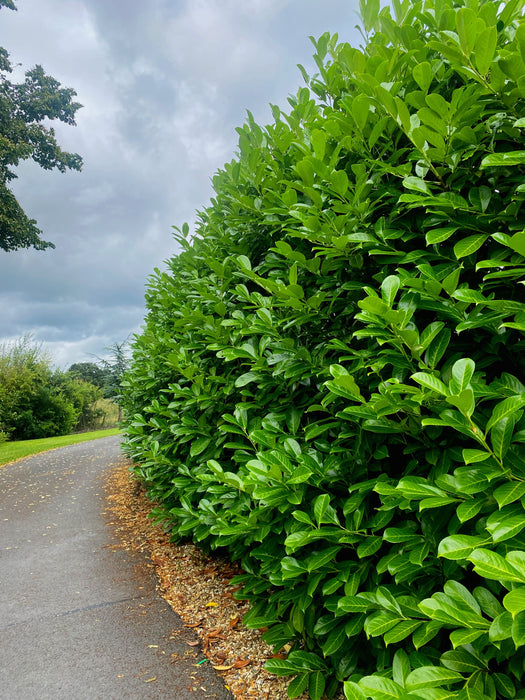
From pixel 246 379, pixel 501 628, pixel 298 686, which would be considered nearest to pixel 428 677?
pixel 501 628

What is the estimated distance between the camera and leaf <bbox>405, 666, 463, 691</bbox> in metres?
1.19

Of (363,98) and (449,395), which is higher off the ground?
(363,98)

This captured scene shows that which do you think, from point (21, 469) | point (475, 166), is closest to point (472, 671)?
point (475, 166)

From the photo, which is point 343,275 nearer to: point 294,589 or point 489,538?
point 489,538

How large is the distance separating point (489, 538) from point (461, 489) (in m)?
0.15

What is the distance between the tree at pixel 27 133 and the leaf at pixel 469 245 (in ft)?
72.3

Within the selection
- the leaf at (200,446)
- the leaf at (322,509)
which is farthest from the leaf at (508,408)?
the leaf at (200,446)

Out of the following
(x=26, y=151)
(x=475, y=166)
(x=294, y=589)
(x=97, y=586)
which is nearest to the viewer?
(x=475, y=166)

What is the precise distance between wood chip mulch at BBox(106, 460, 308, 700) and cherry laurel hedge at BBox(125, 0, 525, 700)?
1.03 feet

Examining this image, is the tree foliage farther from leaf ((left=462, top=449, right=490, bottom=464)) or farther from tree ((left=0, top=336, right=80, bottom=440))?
leaf ((left=462, top=449, right=490, bottom=464))

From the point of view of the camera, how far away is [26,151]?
1902 centimetres

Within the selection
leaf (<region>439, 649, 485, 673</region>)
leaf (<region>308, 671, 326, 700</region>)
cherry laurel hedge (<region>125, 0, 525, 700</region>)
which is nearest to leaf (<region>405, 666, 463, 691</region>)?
cherry laurel hedge (<region>125, 0, 525, 700</region>)

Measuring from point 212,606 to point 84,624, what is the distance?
43.1 inches

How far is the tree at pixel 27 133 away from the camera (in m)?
19.0
